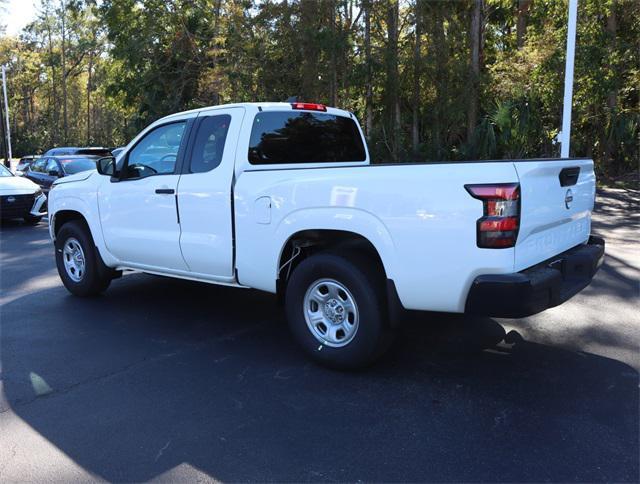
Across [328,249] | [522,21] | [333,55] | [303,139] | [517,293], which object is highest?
[522,21]

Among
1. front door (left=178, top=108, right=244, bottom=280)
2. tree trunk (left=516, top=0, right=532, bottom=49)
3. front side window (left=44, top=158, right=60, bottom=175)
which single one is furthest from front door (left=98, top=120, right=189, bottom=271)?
tree trunk (left=516, top=0, right=532, bottom=49)

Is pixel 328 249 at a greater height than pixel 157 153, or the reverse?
pixel 157 153

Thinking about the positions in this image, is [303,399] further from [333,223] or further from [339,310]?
[333,223]

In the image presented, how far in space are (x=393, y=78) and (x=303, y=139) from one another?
1341 cm

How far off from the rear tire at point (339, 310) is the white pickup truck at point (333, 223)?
0.01 metres

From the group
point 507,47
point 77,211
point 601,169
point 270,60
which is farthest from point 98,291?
point 507,47

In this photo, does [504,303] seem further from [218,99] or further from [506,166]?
[218,99]

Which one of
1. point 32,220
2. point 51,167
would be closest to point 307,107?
point 32,220

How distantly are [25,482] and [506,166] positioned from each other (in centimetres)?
322

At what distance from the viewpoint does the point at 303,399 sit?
3.85 metres

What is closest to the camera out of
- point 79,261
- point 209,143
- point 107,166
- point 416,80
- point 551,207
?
point 551,207

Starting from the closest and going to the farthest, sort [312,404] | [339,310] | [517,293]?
[517,293] < [312,404] < [339,310]

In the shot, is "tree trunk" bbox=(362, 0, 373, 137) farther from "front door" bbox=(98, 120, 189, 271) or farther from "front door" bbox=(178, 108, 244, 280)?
"front door" bbox=(178, 108, 244, 280)

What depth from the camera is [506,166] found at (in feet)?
11.5
